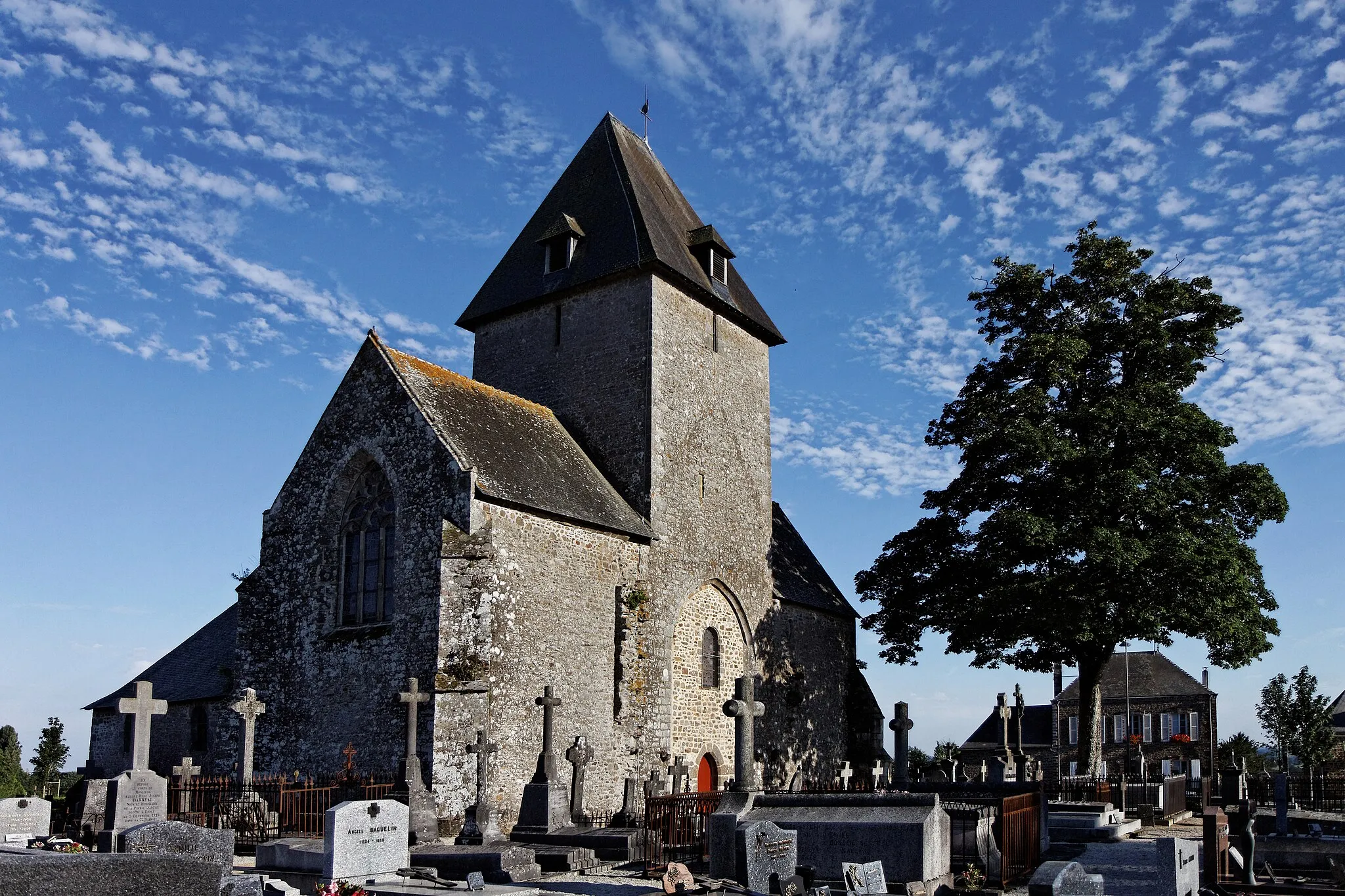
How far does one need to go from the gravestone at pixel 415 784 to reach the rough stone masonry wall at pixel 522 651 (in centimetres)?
47

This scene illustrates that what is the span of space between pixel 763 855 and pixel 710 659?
44.2ft

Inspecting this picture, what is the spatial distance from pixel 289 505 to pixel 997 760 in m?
14.4

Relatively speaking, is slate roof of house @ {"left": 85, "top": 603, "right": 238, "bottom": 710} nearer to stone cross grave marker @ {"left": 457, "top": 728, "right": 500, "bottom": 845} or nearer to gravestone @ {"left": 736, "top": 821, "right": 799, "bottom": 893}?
stone cross grave marker @ {"left": 457, "top": 728, "right": 500, "bottom": 845}

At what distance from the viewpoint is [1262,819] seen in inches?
655

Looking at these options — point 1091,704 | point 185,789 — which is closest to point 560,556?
point 185,789

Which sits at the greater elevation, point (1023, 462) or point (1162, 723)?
point (1023, 462)

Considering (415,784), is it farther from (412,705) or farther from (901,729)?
(901,729)

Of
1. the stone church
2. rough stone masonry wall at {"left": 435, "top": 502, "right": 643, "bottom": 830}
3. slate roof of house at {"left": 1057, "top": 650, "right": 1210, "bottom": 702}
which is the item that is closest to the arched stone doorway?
the stone church

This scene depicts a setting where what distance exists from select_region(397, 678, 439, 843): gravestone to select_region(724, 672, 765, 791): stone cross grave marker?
4.76m

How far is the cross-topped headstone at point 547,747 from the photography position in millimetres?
16453

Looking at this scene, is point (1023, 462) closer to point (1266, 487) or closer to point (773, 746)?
point (1266, 487)

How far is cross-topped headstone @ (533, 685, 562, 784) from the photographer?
16.5 m

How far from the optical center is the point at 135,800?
43.7 feet

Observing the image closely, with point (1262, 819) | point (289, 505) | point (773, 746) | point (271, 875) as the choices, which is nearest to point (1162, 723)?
point (773, 746)
